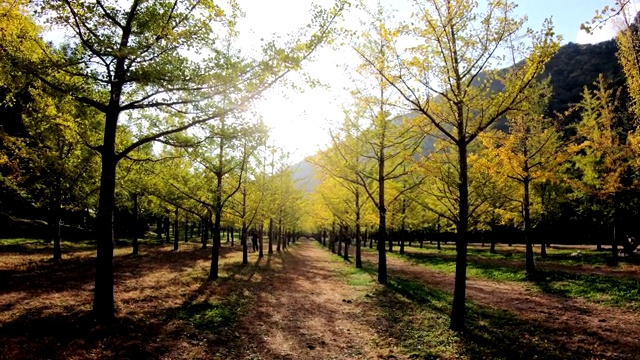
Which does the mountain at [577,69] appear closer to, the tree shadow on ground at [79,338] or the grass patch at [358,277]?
the grass patch at [358,277]

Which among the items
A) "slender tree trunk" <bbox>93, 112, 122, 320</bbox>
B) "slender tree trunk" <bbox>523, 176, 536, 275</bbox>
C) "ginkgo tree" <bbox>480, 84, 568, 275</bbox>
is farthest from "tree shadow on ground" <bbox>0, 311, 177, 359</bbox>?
"slender tree trunk" <bbox>523, 176, 536, 275</bbox>

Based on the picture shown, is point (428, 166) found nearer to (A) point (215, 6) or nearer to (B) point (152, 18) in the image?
(A) point (215, 6)

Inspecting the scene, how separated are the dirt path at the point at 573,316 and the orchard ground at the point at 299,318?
0.03 meters

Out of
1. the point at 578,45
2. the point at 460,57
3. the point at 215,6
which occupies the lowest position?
the point at 460,57

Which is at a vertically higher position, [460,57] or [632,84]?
[632,84]

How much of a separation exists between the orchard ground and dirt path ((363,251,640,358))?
0.03 meters

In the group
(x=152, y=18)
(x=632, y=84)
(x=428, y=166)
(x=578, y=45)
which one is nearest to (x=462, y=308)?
(x=428, y=166)

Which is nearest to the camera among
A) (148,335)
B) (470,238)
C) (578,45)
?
(148,335)

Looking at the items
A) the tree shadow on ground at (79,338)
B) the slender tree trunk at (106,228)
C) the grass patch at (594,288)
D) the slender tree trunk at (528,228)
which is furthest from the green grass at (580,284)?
the slender tree trunk at (106,228)

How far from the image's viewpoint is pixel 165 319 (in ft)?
27.0

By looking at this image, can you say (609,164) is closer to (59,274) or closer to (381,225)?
(381,225)

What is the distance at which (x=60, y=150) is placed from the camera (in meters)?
14.5

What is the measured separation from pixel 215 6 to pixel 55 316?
295 inches

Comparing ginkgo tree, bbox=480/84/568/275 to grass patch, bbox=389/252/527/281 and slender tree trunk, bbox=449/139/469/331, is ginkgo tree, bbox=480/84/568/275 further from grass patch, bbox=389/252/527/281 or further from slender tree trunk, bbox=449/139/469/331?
slender tree trunk, bbox=449/139/469/331
